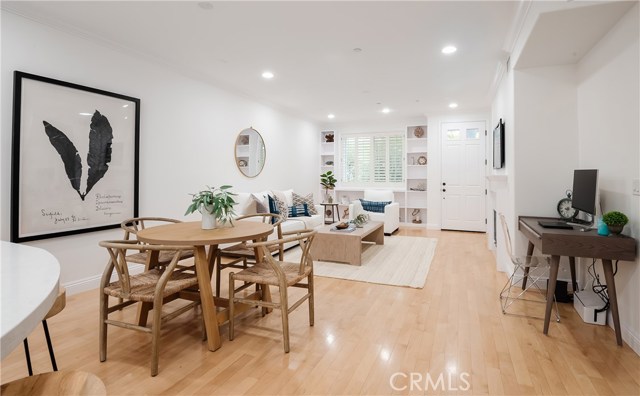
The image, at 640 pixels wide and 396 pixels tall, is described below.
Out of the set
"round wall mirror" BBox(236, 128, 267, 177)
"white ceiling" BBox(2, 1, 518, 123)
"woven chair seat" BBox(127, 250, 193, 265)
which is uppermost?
"white ceiling" BBox(2, 1, 518, 123)

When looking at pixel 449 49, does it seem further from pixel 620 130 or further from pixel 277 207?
pixel 277 207

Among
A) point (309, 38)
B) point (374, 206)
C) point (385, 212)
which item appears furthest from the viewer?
point (374, 206)

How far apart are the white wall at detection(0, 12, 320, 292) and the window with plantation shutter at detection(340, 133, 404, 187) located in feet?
8.44

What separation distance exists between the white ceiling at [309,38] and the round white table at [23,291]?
2585 millimetres

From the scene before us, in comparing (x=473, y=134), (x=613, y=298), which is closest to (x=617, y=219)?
(x=613, y=298)

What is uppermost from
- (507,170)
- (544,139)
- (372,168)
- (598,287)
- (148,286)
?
(372,168)

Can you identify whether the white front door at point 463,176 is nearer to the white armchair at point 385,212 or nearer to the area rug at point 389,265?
the white armchair at point 385,212

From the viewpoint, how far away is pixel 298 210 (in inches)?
233

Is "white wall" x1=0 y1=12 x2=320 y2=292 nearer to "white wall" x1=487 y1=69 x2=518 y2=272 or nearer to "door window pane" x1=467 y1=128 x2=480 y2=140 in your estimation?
"white wall" x1=487 y1=69 x2=518 y2=272

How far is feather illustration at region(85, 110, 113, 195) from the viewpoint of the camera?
3.35 meters

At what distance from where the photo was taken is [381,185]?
8.25m

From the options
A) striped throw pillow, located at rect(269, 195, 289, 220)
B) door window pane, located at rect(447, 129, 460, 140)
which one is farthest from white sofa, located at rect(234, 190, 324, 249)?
door window pane, located at rect(447, 129, 460, 140)

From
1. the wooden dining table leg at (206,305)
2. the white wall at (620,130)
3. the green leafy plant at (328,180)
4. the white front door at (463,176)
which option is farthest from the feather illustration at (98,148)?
the white front door at (463,176)

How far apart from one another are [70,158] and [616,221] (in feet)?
15.0
